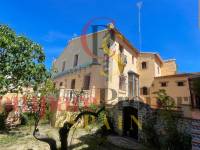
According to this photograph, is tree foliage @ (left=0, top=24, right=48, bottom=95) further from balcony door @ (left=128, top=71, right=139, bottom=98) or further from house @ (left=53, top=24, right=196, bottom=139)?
balcony door @ (left=128, top=71, right=139, bottom=98)

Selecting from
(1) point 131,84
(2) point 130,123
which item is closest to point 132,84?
(1) point 131,84

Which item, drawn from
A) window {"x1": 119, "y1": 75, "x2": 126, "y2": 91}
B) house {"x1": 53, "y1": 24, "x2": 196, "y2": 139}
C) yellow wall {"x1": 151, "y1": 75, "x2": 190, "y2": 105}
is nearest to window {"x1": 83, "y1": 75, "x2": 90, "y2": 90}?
house {"x1": 53, "y1": 24, "x2": 196, "y2": 139}

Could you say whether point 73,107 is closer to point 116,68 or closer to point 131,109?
point 131,109

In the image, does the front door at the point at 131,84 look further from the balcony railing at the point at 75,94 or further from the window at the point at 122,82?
the balcony railing at the point at 75,94

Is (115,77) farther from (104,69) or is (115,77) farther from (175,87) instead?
(175,87)

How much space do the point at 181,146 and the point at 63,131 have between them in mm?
6829

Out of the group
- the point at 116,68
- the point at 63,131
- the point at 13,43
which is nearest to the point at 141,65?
the point at 116,68

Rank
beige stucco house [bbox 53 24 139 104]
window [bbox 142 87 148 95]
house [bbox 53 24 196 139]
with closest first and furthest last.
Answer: house [bbox 53 24 196 139] < beige stucco house [bbox 53 24 139 104] < window [bbox 142 87 148 95]

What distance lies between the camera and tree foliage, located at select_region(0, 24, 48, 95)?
469 inches

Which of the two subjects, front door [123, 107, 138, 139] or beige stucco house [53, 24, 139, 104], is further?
beige stucco house [53, 24, 139, 104]

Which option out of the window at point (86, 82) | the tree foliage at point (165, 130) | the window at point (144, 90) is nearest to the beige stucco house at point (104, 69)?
the window at point (86, 82)

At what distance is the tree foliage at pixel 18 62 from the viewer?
11.9 metres

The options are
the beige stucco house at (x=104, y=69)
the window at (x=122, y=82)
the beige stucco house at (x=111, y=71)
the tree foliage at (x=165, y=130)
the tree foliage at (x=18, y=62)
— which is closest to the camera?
the tree foliage at (x=165, y=130)

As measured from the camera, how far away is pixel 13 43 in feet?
39.6
